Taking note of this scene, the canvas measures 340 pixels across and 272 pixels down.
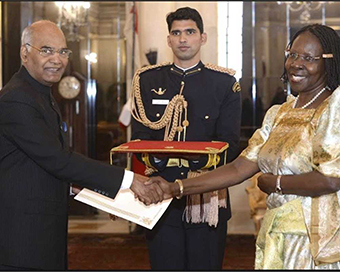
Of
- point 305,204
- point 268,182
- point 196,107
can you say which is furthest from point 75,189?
point 305,204

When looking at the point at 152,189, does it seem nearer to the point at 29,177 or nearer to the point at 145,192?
the point at 145,192

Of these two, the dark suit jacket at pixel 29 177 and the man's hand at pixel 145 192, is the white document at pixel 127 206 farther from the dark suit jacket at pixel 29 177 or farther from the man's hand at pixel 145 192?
the dark suit jacket at pixel 29 177

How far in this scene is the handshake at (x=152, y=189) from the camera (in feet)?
10.9

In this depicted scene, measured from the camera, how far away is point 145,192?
3.35 m

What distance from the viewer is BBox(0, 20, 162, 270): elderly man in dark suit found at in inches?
118

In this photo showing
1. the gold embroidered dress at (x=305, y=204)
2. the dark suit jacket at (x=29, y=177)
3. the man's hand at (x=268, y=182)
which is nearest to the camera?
the gold embroidered dress at (x=305, y=204)

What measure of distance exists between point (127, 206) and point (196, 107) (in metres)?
0.88

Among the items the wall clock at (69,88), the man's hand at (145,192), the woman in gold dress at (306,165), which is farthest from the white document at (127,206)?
the wall clock at (69,88)

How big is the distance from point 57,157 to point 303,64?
117 centimetres

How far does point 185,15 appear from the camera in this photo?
3.91 meters

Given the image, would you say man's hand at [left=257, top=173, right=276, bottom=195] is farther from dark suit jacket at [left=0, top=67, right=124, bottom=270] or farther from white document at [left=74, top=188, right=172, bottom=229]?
dark suit jacket at [left=0, top=67, right=124, bottom=270]

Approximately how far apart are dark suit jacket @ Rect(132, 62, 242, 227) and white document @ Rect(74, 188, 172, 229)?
45 cm

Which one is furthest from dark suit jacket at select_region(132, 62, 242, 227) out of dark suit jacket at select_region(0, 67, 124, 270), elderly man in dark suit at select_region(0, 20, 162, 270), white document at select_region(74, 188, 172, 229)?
dark suit jacket at select_region(0, 67, 124, 270)

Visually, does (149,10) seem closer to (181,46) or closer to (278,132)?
(181,46)
